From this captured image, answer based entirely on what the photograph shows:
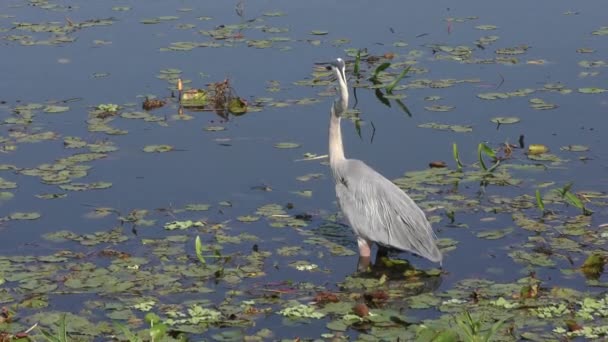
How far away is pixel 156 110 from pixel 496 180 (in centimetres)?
310

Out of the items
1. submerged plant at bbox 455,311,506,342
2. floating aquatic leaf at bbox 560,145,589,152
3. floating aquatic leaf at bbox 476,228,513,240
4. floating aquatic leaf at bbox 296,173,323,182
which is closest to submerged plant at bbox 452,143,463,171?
floating aquatic leaf at bbox 476,228,513,240

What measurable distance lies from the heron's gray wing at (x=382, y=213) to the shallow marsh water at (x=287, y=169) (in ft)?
0.61

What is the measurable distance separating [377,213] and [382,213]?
0.11 feet

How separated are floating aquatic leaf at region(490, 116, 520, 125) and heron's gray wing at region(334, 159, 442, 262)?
2.22 m

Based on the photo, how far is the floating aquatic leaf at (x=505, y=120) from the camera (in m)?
9.56

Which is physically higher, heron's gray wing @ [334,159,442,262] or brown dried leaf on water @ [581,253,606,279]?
heron's gray wing @ [334,159,442,262]

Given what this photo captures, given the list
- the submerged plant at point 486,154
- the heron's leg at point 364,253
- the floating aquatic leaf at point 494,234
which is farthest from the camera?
the submerged plant at point 486,154

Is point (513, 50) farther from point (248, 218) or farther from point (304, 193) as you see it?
point (248, 218)

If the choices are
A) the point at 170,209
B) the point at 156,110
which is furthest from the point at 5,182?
the point at 156,110

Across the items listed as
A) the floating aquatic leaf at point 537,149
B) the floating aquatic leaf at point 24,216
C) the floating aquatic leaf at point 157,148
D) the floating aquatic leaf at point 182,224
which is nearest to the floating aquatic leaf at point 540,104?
the floating aquatic leaf at point 537,149

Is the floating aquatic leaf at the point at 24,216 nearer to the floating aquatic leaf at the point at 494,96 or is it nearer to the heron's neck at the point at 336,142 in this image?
the heron's neck at the point at 336,142

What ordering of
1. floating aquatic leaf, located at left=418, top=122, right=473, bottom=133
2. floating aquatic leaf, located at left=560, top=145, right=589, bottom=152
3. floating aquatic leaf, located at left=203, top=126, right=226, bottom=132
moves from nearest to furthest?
floating aquatic leaf, located at left=560, top=145, right=589, bottom=152 → floating aquatic leaf, located at left=418, top=122, right=473, bottom=133 → floating aquatic leaf, located at left=203, top=126, right=226, bottom=132

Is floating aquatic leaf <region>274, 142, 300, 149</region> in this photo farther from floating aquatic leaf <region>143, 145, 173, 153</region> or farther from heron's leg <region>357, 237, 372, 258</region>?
heron's leg <region>357, 237, 372, 258</region>

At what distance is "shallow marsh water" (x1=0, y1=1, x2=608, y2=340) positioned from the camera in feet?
21.7
